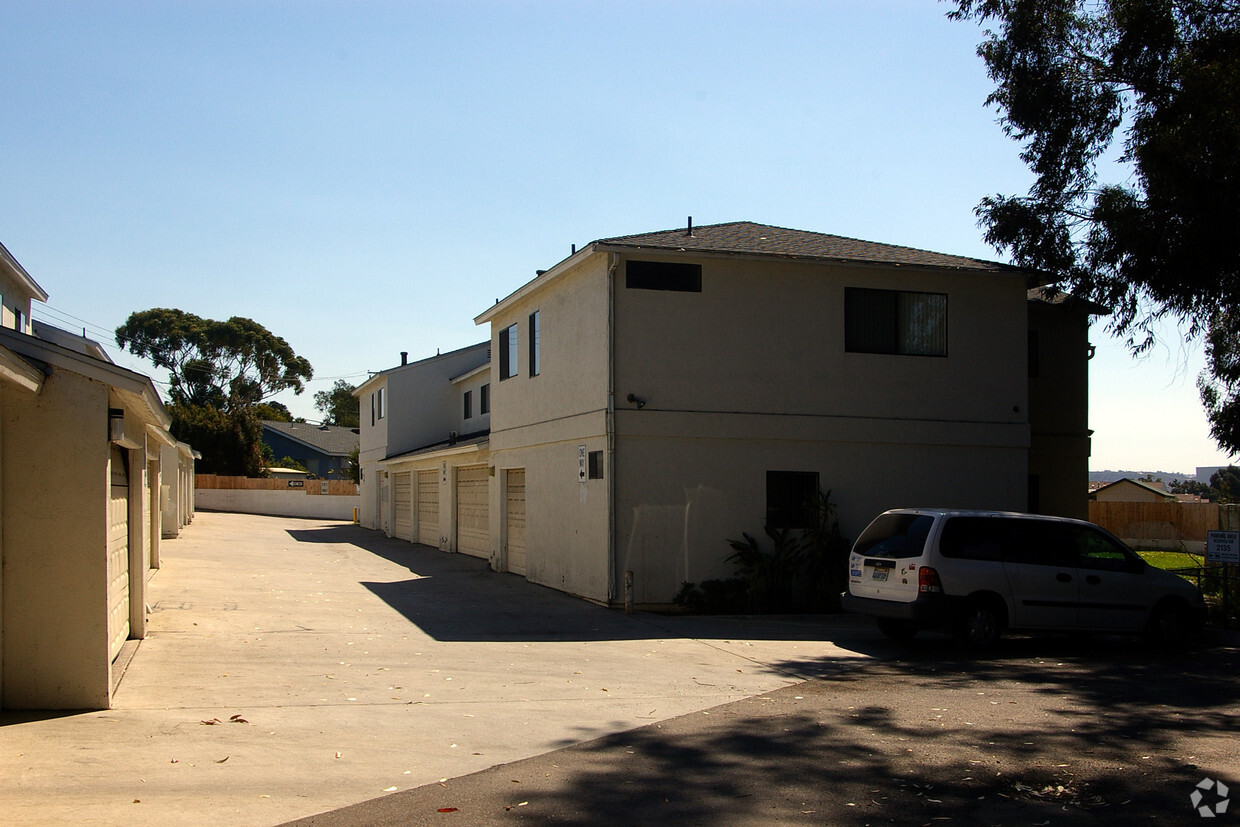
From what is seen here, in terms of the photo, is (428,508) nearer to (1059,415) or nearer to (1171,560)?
(1059,415)

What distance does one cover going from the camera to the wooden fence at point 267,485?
Result: 1950 inches

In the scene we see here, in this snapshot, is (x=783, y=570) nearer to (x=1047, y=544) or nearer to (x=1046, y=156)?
(x=1047, y=544)

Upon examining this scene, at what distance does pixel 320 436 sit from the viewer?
72500 millimetres

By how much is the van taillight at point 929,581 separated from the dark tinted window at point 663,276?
6381mm

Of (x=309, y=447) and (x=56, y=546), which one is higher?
(x=309, y=447)

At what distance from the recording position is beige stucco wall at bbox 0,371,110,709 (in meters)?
8.23

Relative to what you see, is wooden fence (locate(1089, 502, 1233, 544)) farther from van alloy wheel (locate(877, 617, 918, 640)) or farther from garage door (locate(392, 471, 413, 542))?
van alloy wheel (locate(877, 617, 918, 640))

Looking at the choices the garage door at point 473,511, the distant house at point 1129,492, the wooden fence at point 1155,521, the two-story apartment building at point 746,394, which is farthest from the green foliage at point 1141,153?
the distant house at point 1129,492

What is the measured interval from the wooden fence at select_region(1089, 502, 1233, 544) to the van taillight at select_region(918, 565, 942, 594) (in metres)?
29.7

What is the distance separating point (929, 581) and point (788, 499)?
4.83 meters

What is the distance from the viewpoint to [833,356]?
1723 centimetres

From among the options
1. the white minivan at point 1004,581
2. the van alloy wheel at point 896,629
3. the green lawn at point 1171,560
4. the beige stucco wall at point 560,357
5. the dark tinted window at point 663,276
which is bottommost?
the green lawn at point 1171,560

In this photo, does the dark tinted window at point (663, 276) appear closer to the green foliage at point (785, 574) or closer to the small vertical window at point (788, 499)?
the small vertical window at point (788, 499)

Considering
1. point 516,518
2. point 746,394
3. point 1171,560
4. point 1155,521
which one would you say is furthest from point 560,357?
point 1155,521
